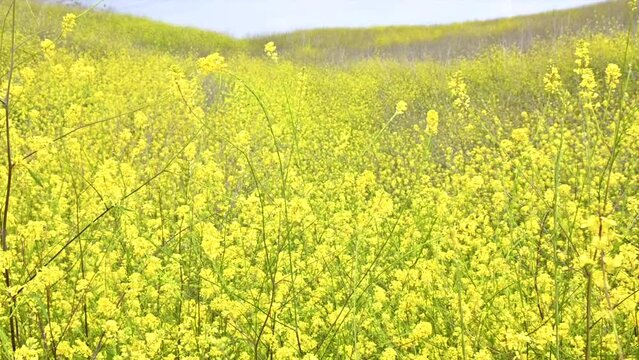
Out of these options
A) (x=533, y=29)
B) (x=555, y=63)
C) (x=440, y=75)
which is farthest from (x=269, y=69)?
(x=533, y=29)

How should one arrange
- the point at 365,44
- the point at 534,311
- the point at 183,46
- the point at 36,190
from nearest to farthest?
the point at 534,311 < the point at 36,190 < the point at 183,46 < the point at 365,44

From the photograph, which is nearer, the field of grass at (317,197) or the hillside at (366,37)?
the field of grass at (317,197)

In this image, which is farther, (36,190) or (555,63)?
(555,63)

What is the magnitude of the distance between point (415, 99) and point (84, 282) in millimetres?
9341

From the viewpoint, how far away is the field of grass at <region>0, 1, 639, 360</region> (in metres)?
2.34

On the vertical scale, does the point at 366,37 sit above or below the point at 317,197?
above

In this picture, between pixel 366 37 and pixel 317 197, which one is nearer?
pixel 317 197

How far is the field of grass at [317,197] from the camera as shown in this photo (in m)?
2.34

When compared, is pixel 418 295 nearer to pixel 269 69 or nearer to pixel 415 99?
pixel 415 99

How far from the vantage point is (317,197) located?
5.55 metres

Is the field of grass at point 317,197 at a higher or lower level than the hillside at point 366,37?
lower

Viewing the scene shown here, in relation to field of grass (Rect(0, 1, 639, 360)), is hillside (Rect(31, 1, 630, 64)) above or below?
above

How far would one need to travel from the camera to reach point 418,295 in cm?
325

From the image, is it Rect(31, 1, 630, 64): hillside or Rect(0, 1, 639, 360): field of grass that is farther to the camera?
Rect(31, 1, 630, 64): hillside
